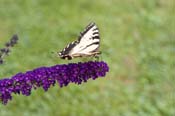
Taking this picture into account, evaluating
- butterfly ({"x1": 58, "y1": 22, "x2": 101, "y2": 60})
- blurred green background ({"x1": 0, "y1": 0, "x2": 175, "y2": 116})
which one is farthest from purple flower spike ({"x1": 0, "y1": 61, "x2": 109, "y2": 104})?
blurred green background ({"x1": 0, "y1": 0, "x2": 175, "y2": 116})

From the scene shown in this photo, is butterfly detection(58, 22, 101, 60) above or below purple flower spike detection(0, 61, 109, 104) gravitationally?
above

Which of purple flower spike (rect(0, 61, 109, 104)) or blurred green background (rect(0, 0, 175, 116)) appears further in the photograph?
blurred green background (rect(0, 0, 175, 116))

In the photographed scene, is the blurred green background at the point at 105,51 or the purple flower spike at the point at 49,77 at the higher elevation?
the blurred green background at the point at 105,51

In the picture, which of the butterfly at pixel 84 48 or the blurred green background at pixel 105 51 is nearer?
the butterfly at pixel 84 48

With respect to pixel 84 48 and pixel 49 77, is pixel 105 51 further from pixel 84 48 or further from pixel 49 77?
pixel 49 77

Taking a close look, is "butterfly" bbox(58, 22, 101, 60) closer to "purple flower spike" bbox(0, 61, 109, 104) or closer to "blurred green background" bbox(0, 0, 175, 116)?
"purple flower spike" bbox(0, 61, 109, 104)

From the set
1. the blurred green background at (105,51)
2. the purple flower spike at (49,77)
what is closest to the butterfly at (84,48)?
the purple flower spike at (49,77)

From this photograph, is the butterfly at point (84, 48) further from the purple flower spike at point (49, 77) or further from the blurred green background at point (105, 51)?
the blurred green background at point (105, 51)

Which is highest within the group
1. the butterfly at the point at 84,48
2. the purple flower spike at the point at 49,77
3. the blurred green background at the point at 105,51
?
the blurred green background at the point at 105,51
